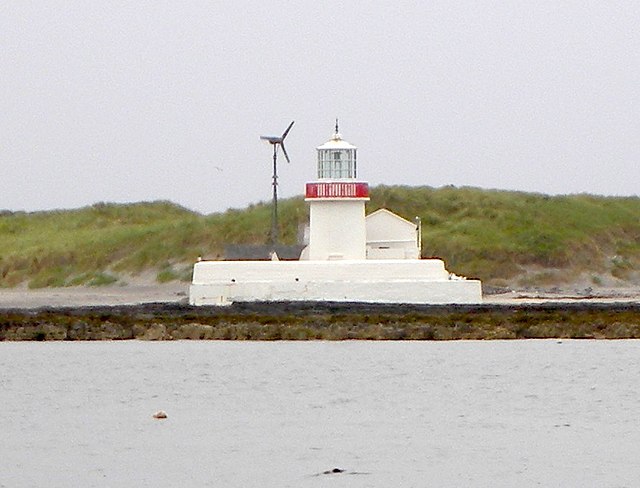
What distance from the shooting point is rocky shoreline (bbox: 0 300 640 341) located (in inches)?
1351

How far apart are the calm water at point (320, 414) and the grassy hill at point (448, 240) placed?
18368 mm

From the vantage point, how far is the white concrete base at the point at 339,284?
39688 millimetres

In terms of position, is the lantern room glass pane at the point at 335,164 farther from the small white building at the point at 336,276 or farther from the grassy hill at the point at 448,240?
the grassy hill at the point at 448,240

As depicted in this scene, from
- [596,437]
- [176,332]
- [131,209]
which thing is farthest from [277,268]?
[131,209]

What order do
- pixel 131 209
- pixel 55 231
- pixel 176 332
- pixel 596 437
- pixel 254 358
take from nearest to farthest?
pixel 596 437
pixel 254 358
pixel 176 332
pixel 55 231
pixel 131 209

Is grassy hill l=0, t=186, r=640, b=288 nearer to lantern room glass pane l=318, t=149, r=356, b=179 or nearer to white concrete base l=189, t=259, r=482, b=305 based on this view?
lantern room glass pane l=318, t=149, r=356, b=179

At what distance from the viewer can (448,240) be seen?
52812mm

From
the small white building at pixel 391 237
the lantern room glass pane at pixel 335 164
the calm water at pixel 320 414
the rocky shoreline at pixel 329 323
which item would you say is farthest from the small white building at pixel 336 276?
the calm water at pixel 320 414

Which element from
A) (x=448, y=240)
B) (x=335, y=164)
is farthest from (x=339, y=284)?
(x=448, y=240)

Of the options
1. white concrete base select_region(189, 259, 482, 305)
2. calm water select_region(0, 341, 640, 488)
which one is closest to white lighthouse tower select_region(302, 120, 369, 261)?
white concrete base select_region(189, 259, 482, 305)

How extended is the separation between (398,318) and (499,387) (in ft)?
27.9

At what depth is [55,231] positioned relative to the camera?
64.8m

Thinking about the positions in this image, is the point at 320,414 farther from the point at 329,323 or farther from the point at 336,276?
the point at 336,276

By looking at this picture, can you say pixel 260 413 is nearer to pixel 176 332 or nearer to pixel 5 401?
pixel 5 401
